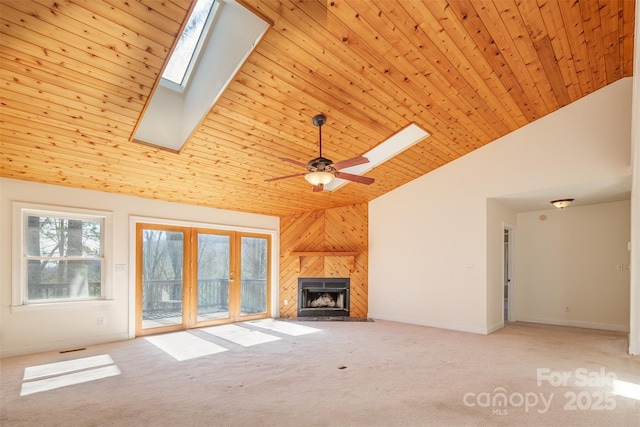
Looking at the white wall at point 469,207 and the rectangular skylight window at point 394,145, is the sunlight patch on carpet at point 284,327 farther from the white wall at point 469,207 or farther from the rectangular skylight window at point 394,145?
the rectangular skylight window at point 394,145

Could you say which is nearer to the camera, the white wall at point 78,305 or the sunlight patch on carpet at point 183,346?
the white wall at point 78,305

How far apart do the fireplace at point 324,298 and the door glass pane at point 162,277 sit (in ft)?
8.32

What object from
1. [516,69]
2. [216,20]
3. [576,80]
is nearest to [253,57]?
[216,20]

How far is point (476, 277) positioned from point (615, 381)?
2.47 metres

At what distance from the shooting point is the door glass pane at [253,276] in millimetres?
7039

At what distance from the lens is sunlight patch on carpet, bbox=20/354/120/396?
11.1 ft

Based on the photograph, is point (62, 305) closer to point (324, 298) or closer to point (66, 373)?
point (66, 373)

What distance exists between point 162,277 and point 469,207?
5.55m

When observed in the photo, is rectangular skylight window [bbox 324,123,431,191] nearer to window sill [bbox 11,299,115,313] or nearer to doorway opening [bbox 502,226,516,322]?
doorway opening [bbox 502,226,516,322]

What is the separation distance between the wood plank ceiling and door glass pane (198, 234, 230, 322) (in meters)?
1.44

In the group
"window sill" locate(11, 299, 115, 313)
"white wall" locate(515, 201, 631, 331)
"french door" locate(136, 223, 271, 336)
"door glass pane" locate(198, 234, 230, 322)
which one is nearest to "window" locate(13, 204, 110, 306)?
"window sill" locate(11, 299, 115, 313)

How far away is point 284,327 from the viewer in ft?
20.6

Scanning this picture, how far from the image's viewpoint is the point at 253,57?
3160 mm

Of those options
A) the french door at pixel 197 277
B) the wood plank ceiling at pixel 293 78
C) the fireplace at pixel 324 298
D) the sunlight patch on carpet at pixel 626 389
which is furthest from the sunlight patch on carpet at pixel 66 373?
the sunlight patch on carpet at pixel 626 389
